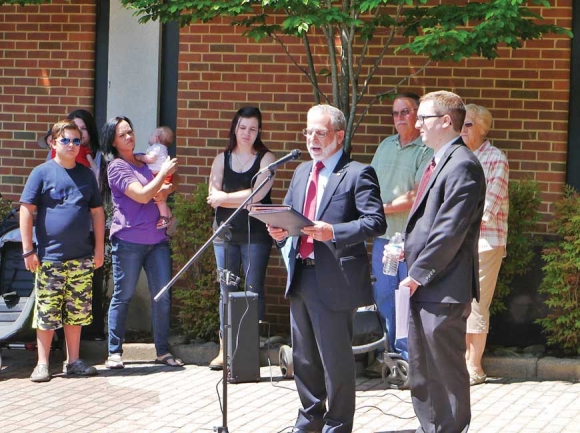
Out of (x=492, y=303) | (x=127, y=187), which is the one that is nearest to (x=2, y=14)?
(x=127, y=187)

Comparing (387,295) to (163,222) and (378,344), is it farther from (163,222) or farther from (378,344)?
(163,222)

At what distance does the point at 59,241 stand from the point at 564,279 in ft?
13.5

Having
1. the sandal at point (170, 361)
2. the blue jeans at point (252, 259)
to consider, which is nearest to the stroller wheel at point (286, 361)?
the blue jeans at point (252, 259)

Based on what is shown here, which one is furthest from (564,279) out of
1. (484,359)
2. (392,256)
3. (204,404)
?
(204,404)

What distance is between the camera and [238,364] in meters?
8.38

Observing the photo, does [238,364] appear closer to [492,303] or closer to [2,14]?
[492,303]

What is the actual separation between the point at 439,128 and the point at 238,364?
3069mm

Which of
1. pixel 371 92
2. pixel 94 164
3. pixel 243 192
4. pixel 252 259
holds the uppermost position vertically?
pixel 371 92

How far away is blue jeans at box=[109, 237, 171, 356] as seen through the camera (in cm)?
911

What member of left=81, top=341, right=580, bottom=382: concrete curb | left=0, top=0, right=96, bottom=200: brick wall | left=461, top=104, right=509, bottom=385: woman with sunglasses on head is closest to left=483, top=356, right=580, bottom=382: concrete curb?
left=81, top=341, right=580, bottom=382: concrete curb

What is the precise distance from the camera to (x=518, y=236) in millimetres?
8773

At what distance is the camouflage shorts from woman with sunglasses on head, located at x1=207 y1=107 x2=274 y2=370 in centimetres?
113

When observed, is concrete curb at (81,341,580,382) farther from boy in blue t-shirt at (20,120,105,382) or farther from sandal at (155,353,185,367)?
boy in blue t-shirt at (20,120,105,382)

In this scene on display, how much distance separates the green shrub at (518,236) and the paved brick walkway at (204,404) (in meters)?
0.78
